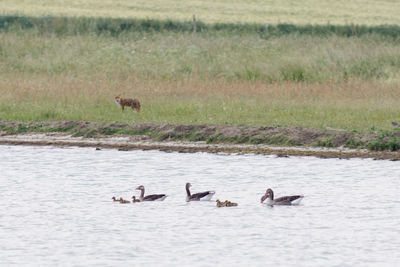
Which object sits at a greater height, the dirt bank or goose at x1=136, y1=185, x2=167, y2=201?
goose at x1=136, y1=185, x2=167, y2=201

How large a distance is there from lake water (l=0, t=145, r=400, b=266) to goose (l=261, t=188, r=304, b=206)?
0.12 m

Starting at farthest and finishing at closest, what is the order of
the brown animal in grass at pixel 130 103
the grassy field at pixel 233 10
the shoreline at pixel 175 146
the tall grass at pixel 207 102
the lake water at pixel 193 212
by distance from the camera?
the grassy field at pixel 233 10 < the brown animal in grass at pixel 130 103 < the tall grass at pixel 207 102 < the shoreline at pixel 175 146 < the lake water at pixel 193 212

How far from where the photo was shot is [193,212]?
15086mm

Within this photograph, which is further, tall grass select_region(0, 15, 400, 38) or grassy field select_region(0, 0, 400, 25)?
grassy field select_region(0, 0, 400, 25)

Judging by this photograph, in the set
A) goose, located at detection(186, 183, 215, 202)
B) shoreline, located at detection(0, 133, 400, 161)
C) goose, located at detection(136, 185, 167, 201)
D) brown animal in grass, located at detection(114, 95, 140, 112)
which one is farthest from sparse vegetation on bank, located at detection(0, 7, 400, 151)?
goose, located at detection(136, 185, 167, 201)

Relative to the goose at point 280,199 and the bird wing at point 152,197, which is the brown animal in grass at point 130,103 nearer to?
the bird wing at point 152,197

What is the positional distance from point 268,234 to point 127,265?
2.48m

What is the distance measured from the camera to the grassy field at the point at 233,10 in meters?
55.2

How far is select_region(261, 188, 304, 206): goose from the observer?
15.0 m

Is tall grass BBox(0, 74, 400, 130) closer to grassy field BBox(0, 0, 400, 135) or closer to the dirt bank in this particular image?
grassy field BBox(0, 0, 400, 135)

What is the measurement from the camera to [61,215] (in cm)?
1472

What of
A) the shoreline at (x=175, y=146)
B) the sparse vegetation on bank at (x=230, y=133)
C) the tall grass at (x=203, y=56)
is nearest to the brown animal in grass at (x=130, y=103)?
the sparse vegetation on bank at (x=230, y=133)

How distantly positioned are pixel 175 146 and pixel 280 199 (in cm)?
692

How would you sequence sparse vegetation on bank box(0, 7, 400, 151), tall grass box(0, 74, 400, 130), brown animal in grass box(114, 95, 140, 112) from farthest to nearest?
1. brown animal in grass box(114, 95, 140, 112)
2. sparse vegetation on bank box(0, 7, 400, 151)
3. tall grass box(0, 74, 400, 130)
